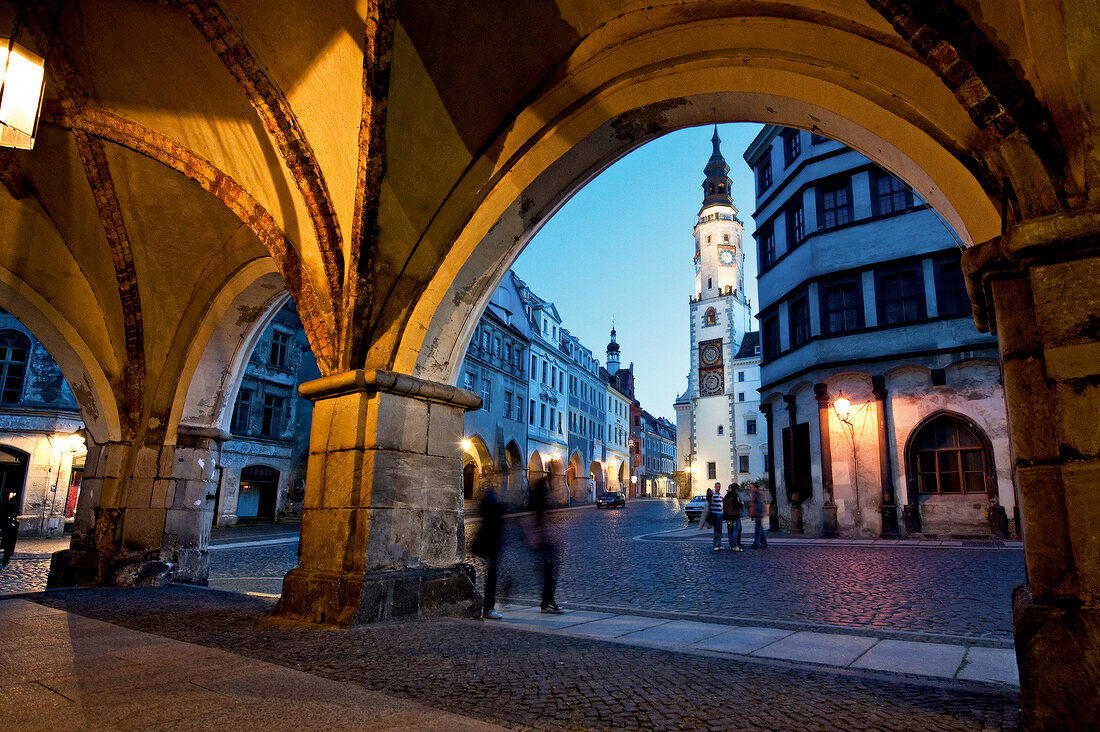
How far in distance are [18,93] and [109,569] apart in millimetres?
6311

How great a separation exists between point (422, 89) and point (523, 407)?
32.4 meters

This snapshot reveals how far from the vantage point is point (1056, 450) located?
→ 275 centimetres

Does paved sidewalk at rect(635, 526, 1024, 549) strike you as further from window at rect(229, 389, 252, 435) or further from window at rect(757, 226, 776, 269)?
window at rect(229, 389, 252, 435)

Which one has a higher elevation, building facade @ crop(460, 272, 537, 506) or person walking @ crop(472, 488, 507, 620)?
building facade @ crop(460, 272, 537, 506)

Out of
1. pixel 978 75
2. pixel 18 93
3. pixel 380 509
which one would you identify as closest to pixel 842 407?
pixel 380 509

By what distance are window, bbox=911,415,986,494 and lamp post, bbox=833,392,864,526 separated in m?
1.39

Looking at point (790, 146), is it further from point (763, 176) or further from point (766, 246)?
point (766, 246)

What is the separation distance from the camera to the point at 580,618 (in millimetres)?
6117

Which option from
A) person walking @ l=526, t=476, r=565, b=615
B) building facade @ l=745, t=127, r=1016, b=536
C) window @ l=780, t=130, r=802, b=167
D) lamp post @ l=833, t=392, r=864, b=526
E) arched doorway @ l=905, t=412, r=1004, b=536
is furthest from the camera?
window @ l=780, t=130, r=802, b=167

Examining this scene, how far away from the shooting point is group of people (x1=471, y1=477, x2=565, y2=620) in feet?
20.8

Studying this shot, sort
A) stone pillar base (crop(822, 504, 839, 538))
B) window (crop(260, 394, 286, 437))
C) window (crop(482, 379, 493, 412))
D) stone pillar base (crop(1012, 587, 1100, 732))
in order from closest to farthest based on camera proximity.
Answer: stone pillar base (crop(1012, 587, 1100, 732)), stone pillar base (crop(822, 504, 839, 538)), window (crop(260, 394, 286, 437)), window (crop(482, 379, 493, 412))

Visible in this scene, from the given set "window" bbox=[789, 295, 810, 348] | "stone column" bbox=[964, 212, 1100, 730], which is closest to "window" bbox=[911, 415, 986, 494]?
"window" bbox=[789, 295, 810, 348]

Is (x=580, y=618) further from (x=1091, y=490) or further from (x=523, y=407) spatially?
(x=523, y=407)

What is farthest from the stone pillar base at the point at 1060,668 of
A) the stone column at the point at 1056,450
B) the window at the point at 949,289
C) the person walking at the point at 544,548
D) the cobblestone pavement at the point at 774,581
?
the window at the point at 949,289
